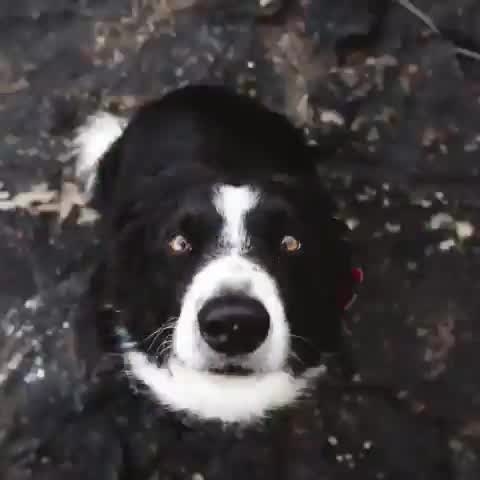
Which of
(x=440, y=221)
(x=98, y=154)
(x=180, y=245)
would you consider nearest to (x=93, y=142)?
(x=98, y=154)

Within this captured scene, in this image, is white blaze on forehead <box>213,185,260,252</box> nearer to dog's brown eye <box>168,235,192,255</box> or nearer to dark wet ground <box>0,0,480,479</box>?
dog's brown eye <box>168,235,192,255</box>

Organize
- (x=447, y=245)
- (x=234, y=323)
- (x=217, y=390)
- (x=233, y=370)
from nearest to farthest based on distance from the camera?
(x=234, y=323), (x=233, y=370), (x=217, y=390), (x=447, y=245)

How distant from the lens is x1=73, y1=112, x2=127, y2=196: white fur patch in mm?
2150

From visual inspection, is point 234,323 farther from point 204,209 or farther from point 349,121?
point 349,121

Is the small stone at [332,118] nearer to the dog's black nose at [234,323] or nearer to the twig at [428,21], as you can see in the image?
the twig at [428,21]

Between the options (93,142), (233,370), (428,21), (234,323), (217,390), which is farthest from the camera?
(428,21)

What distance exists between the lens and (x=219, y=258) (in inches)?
62.4

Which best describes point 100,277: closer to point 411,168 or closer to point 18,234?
point 18,234

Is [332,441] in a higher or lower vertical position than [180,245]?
lower

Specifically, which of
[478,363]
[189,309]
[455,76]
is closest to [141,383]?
[189,309]

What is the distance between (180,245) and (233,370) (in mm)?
214

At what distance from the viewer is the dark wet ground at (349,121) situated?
1981 mm

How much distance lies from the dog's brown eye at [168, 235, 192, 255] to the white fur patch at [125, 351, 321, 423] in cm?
21

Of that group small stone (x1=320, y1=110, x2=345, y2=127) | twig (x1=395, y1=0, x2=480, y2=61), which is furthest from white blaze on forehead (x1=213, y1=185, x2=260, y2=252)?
twig (x1=395, y1=0, x2=480, y2=61)
